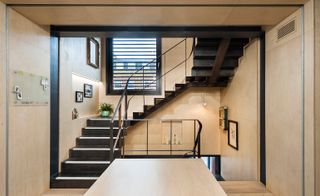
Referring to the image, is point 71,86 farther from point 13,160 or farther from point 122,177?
point 122,177

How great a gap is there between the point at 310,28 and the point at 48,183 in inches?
160

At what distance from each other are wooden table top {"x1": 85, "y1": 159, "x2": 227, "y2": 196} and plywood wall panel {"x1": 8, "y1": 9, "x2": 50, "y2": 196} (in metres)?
1.51

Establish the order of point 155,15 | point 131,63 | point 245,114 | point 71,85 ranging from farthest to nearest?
point 131,63
point 71,85
point 245,114
point 155,15

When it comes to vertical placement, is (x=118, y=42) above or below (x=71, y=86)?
above

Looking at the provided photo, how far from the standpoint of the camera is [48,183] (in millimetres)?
3869

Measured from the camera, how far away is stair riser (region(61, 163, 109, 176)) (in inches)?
172

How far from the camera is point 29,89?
10.7ft

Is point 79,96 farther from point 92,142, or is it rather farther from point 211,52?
point 211,52

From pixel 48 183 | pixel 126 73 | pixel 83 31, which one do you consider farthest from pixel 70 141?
pixel 126 73

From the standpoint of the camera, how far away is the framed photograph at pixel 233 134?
16.9 ft

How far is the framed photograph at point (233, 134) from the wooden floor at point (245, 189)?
125 centimetres

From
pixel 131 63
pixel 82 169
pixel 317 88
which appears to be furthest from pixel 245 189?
pixel 131 63

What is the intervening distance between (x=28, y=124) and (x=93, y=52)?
3.26 meters

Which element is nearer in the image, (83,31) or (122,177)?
(122,177)
